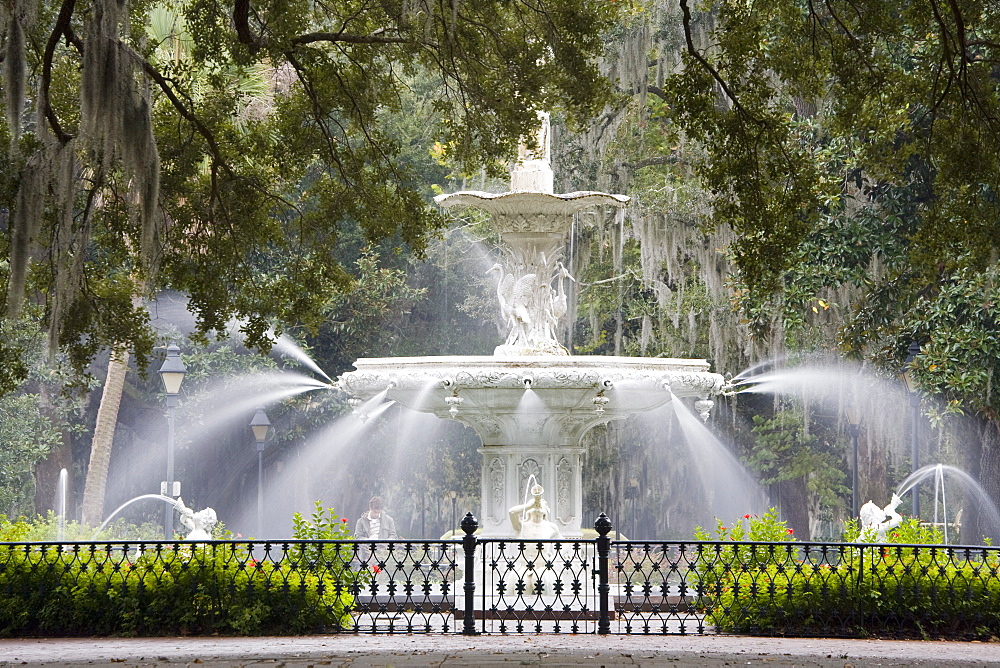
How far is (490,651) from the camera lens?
9609 mm

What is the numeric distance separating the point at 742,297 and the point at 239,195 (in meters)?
11.2

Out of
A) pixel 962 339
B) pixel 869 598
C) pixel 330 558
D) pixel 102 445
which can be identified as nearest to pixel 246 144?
pixel 330 558

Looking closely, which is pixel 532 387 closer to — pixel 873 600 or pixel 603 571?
pixel 603 571

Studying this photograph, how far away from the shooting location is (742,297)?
21.2 metres

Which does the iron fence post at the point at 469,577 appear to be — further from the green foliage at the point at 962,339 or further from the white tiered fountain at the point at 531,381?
the green foliage at the point at 962,339

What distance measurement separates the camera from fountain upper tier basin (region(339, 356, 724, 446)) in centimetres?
1302

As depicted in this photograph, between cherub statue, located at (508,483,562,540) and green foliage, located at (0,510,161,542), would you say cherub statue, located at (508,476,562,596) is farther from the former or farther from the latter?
green foliage, located at (0,510,161,542)

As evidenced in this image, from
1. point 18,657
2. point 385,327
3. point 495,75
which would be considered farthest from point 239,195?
point 385,327

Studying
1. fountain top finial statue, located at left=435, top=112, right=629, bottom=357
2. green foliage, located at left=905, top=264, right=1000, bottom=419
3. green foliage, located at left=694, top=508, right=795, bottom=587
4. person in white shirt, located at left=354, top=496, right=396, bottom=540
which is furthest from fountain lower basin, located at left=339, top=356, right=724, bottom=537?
green foliage, located at left=905, top=264, right=1000, bottom=419

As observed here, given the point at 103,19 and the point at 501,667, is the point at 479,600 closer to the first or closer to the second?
the point at 501,667

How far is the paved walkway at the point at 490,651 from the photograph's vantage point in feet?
29.8

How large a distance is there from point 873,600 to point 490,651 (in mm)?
3145

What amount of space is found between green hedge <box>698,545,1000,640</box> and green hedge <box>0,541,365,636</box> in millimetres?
3203

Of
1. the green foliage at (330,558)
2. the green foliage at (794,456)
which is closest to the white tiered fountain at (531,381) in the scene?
the green foliage at (330,558)
